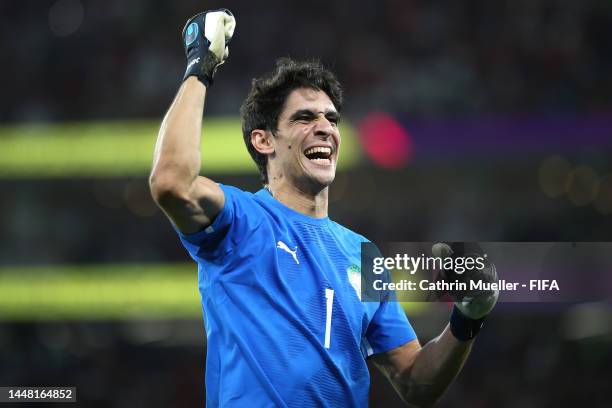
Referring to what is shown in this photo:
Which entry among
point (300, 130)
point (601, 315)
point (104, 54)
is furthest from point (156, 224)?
point (300, 130)

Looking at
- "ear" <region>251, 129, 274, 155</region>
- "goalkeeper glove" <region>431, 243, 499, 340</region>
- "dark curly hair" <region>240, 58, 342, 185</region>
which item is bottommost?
"goalkeeper glove" <region>431, 243, 499, 340</region>

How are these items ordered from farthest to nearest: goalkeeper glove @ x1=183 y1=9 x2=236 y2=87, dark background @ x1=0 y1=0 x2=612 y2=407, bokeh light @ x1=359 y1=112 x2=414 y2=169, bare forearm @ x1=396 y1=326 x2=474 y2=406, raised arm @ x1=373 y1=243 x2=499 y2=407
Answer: bokeh light @ x1=359 y1=112 x2=414 y2=169 < dark background @ x1=0 y1=0 x2=612 y2=407 < bare forearm @ x1=396 y1=326 x2=474 y2=406 < raised arm @ x1=373 y1=243 x2=499 y2=407 < goalkeeper glove @ x1=183 y1=9 x2=236 y2=87

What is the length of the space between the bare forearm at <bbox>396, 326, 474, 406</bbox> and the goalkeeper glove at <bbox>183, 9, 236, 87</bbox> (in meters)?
1.34

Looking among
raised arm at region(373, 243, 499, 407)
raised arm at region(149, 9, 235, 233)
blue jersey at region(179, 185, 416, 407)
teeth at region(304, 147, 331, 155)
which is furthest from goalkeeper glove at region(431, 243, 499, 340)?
raised arm at region(149, 9, 235, 233)

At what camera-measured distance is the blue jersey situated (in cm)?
308

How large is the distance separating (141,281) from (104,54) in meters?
3.28

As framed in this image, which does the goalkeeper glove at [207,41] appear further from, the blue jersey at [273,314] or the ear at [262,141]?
the ear at [262,141]

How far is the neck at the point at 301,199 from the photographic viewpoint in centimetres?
356

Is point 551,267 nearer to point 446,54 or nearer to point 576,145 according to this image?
point 576,145

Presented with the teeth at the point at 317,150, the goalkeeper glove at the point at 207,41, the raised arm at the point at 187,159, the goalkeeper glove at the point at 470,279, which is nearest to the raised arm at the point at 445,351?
the goalkeeper glove at the point at 470,279

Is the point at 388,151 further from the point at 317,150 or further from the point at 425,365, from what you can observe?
the point at 425,365

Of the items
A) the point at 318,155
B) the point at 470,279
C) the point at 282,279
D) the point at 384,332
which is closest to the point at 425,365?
the point at 384,332

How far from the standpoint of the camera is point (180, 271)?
28.9 ft

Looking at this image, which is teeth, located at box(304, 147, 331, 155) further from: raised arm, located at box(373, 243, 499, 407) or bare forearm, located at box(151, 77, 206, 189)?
bare forearm, located at box(151, 77, 206, 189)
